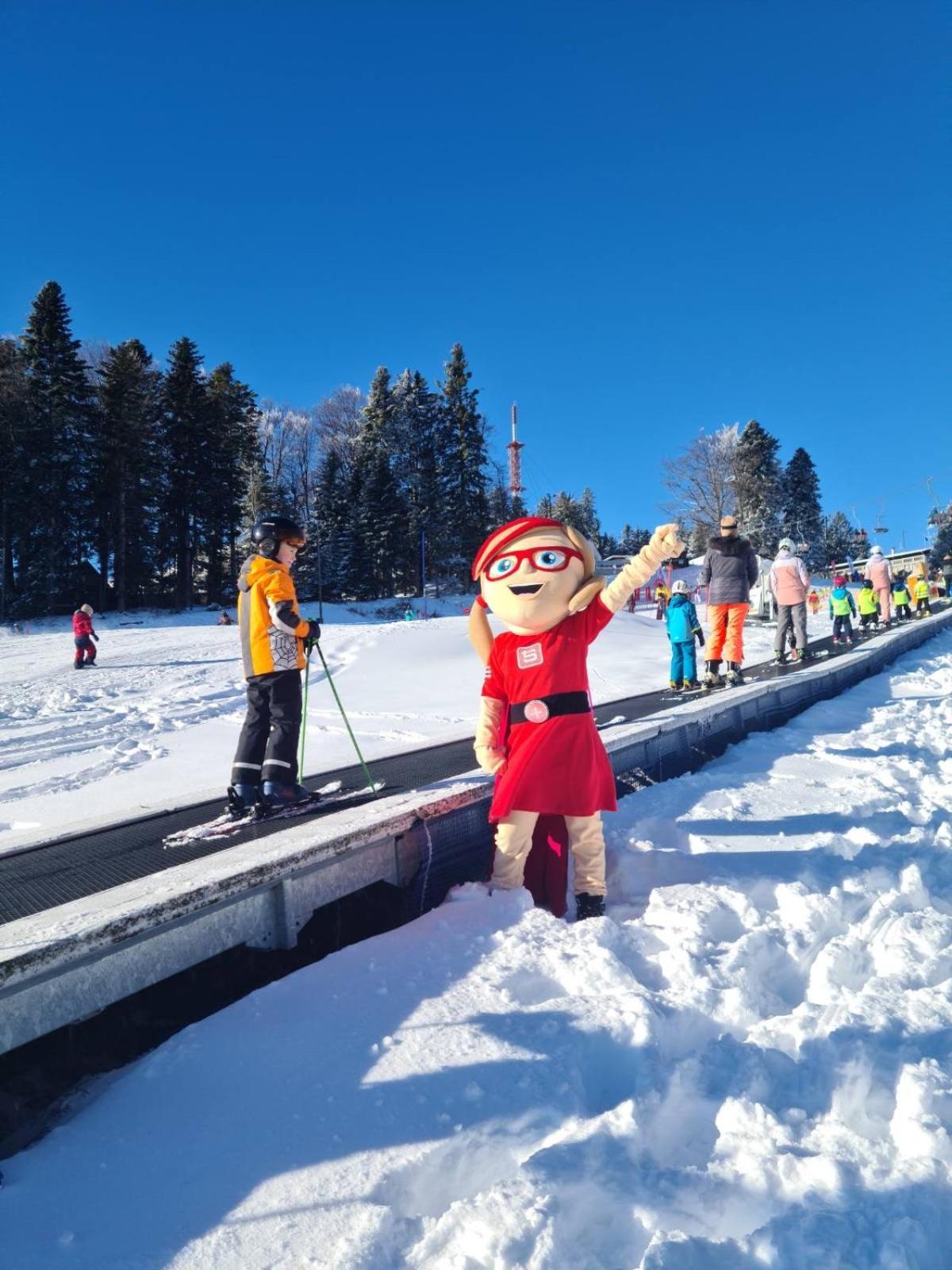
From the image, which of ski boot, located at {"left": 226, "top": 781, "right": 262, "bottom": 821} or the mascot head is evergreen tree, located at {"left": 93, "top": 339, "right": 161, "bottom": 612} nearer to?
ski boot, located at {"left": 226, "top": 781, "right": 262, "bottom": 821}

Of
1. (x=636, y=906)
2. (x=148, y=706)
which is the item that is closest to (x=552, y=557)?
(x=636, y=906)

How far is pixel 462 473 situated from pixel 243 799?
3926 cm

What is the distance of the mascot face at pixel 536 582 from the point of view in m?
3.21

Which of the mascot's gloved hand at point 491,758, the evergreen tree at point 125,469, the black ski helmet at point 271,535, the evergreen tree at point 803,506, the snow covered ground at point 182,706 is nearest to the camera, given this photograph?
the mascot's gloved hand at point 491,758

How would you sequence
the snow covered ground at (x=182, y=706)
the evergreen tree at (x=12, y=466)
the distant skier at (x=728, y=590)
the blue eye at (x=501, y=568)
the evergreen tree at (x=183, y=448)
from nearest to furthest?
the blue eye at (x=501, y=568), the snow covered ground at (x=182, y=706), the distant skier at (x=728, y=590), the evergreen tree at (x=12, y=466), the evergreen tree at (x=183, y=448)

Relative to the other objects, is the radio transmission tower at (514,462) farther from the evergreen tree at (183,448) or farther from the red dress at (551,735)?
the red dress at (551,735)

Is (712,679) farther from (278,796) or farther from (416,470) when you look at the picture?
(416,470)

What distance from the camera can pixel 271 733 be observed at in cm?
396

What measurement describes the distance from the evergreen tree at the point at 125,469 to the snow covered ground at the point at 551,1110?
3291 centimetres


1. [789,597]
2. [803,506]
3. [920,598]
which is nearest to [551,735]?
[789,597]

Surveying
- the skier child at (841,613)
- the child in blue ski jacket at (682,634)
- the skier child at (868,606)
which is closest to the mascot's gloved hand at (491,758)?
the child in blue ski jacket at (682,634)

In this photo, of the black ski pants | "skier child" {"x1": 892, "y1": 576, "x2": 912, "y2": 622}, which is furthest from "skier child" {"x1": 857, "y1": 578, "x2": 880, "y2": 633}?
the black ski pants

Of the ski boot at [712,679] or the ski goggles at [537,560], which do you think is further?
the ski boot at [712,679]

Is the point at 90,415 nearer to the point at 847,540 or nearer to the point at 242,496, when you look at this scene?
the point at 242,496
